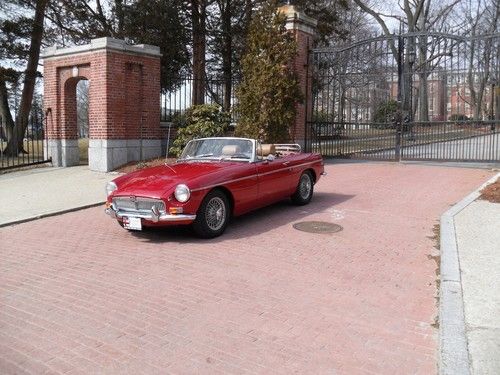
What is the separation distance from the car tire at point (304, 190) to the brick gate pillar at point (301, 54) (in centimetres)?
709

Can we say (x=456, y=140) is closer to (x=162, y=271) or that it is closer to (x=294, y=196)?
(x=294, y=196)

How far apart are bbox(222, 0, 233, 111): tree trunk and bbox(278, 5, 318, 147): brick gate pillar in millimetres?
3547

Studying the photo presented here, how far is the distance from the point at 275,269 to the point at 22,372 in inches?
114

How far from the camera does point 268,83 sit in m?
14.7

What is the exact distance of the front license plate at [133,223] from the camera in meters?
6.70

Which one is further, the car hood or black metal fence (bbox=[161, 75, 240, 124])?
black metal fence (bbox=[161, 75, 240, 124])

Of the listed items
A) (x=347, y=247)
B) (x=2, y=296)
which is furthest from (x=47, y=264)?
(x=347, y=247)

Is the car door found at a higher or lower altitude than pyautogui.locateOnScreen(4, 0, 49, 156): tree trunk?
lower

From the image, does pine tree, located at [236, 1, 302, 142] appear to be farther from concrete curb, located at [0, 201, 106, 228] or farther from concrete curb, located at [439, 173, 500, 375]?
concrete curb, located at [439, 173, 500, 375]

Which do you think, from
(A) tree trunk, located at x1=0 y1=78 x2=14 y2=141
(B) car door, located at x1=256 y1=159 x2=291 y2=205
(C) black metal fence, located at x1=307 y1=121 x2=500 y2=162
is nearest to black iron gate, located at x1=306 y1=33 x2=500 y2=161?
(C) black metal fence, located at x1=307 y1=121 x2=500 y2=162

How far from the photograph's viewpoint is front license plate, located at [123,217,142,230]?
670 centimetres

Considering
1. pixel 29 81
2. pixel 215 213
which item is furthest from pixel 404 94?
pixel 29 81

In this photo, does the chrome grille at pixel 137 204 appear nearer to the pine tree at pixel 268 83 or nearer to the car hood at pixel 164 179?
the car hood at pixel 164 179

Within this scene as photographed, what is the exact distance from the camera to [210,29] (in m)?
21.1
